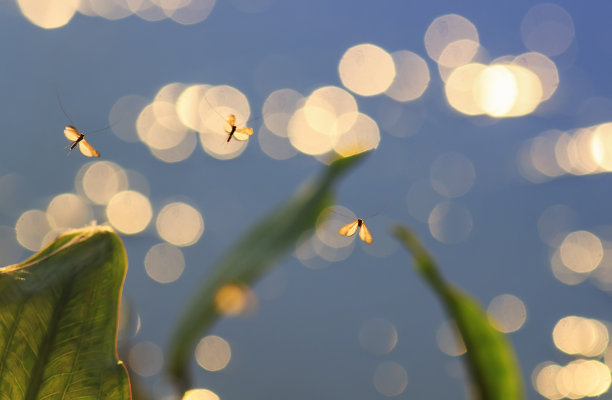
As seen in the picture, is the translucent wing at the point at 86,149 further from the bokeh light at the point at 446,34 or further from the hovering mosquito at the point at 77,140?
the bokeh light at the point at 446,34

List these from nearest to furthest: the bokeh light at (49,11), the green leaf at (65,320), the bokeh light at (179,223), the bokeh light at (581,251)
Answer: the green leaf at (65,320) < the bokeh light at (581,251) < the bokeh light at (179,223) < the bokeh light at (49,11)

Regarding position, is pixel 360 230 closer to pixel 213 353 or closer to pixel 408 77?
pixel 213 353

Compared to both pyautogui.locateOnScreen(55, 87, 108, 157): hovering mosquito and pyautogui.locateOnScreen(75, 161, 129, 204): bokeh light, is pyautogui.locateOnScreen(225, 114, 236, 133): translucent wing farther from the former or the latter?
pyautogui.locateOnScreen(75, 161, 129, 204): bokeh light

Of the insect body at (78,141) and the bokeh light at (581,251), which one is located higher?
the bokeh light at (581,251)

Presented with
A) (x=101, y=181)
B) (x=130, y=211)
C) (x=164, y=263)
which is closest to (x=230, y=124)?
(x=164, y=263)

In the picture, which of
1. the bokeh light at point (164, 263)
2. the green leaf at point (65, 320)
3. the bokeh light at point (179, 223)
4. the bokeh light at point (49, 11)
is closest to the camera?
the green leaf at point (65, 320)

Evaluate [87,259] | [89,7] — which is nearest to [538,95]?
[89,7]

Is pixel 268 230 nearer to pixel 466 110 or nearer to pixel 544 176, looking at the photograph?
pixel 544 176

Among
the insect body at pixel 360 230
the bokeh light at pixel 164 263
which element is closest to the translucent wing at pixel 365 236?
the insect body at pixel 360 230
